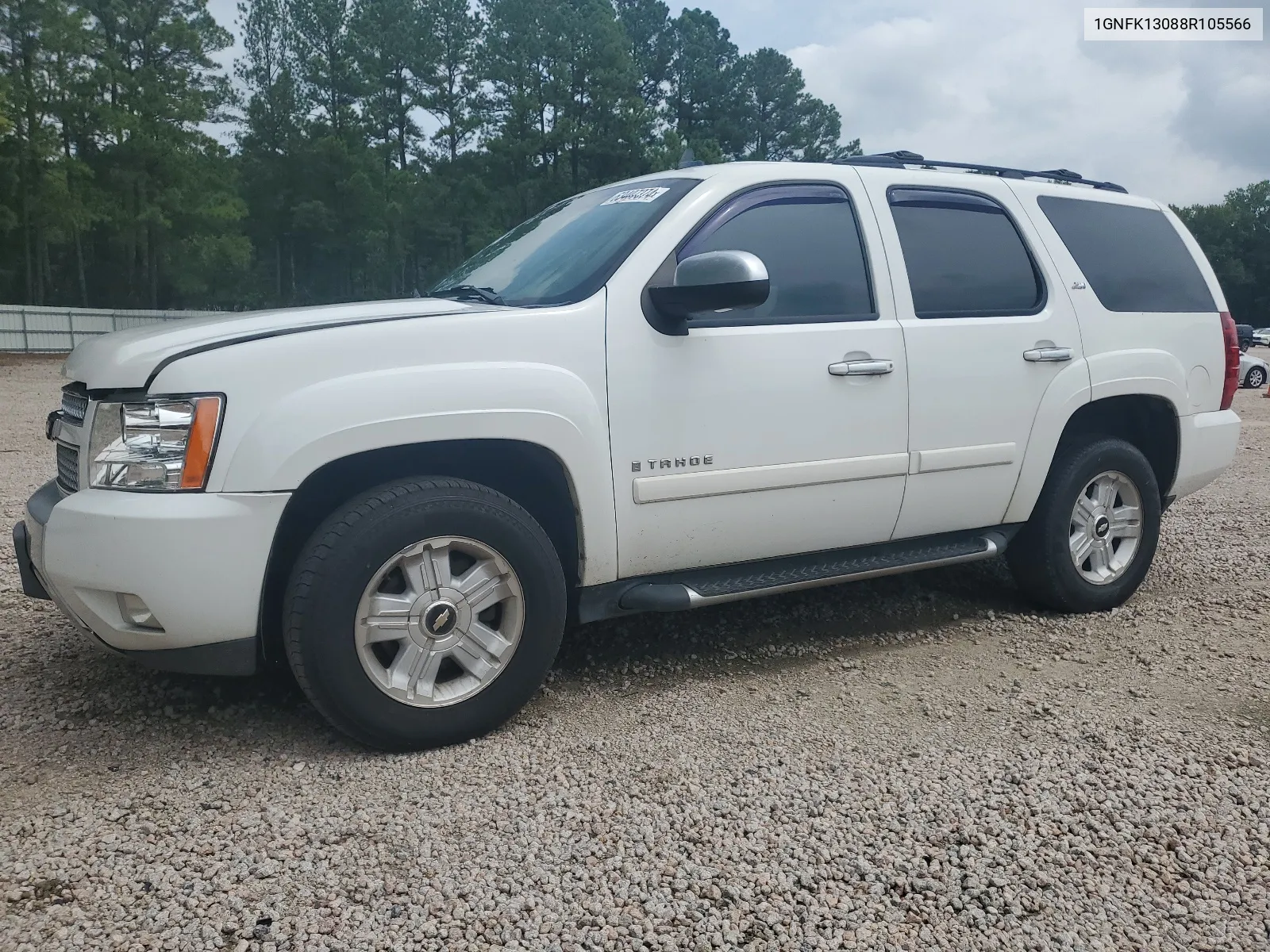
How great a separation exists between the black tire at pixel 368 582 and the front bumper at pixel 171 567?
140mm

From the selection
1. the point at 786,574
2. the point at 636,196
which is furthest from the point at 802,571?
the point at 636,196

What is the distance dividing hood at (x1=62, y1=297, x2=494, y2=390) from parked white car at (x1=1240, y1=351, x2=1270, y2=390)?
22.4 metres

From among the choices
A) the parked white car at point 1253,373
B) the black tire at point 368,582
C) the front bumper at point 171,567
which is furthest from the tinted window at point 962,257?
the parked white car at point 1253,373

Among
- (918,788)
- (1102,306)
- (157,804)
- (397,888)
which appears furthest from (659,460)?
(1102,306)

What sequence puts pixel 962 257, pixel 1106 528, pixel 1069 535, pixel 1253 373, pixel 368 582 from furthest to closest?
pixel 1253 373 < pixel 1106 528 < pixel 1069 535 < pixel 962 257 < pixel 368 582

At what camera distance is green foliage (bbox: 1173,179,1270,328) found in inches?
2795

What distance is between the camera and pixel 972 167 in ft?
14.8

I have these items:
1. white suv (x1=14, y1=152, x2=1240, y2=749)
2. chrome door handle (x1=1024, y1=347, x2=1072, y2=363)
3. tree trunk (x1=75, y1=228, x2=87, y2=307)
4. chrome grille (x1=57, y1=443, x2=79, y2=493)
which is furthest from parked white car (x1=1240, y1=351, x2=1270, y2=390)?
tree trunk (x1=75, y1=228, x2=87, y2=307)

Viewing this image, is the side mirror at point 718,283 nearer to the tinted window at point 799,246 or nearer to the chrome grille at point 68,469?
the tinted window at point 799,246

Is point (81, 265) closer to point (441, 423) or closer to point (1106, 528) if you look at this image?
point (441, 423)

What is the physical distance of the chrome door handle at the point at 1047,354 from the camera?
411cm

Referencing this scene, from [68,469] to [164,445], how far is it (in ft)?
1.82

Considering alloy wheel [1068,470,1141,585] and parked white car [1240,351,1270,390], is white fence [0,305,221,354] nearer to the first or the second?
parked white car [1240,351,1270,390]

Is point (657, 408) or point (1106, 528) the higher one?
point (657, 408)
